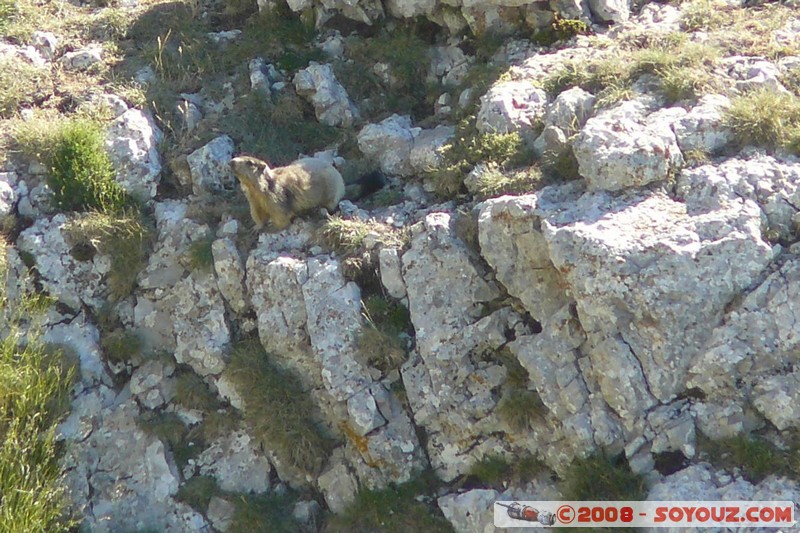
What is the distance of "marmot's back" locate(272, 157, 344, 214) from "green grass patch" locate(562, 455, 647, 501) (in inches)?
143

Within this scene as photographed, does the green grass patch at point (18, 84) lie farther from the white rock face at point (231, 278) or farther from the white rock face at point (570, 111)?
the white rock face at point (570, 111)

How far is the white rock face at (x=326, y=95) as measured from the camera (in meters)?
9.95

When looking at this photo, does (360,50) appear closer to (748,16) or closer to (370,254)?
(370,254)

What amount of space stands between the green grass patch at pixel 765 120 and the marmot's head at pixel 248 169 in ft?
14.4

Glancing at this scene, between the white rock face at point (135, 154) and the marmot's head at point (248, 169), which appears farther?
the white rock face at point (135, 154)

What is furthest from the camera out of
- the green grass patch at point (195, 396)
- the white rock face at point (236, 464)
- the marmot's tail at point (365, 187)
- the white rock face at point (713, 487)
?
the marmot's tail at point (365, 187)

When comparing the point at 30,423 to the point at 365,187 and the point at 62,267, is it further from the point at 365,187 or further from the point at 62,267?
the point at 365,187

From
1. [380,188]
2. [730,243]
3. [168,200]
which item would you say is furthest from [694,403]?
[168,200]

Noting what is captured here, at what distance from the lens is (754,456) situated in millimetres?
6148

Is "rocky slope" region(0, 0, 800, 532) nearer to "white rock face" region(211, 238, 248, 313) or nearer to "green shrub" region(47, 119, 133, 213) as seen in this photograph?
"white rock face" region(211, 238, 248, 313)

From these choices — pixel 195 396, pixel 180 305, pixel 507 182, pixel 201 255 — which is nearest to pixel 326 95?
pixel 201 255

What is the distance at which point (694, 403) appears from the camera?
6.52 metres

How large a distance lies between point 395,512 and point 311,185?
330 cm

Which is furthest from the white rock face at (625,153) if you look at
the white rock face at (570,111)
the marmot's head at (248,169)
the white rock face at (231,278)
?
the white rock face at (231,278)
